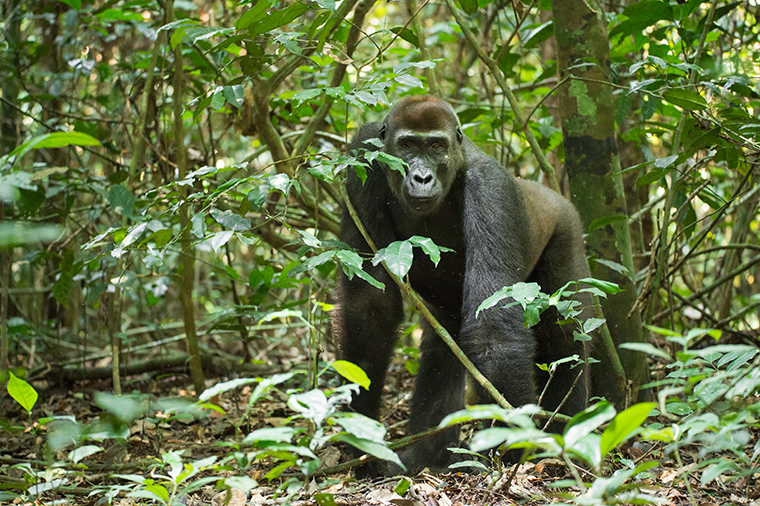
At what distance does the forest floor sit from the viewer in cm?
276

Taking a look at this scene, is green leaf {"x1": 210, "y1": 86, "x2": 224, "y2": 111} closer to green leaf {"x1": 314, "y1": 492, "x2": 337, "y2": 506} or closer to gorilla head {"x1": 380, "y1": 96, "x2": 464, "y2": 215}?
gorilla head {"x1": 380, "y1": 96, "x2": 464, "y2": 215}

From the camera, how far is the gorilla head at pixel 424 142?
3.94 m

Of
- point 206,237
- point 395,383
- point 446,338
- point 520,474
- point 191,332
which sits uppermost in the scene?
point 206,237

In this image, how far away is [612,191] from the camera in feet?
14.5

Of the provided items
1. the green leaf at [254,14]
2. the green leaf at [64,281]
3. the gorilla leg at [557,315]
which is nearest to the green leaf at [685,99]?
the gorilla leg at [557,315]

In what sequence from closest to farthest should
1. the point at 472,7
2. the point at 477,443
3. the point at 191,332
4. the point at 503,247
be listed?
1. the point at 477,443
2. the point at 503,247
3. the point at 472,7
4. the point at 191,332

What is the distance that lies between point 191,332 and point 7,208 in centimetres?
204

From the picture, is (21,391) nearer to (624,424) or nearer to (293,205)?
(624,424)

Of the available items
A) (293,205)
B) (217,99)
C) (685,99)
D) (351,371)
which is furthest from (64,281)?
(685,99)

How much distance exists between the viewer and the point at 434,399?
4539 millimetres

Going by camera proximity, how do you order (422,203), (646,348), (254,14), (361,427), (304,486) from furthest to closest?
1. (422,203)
2. (254,14)
3. (304,486)
4. (361,427)
5. (646,348)

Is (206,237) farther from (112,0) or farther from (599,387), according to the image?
(112,0)

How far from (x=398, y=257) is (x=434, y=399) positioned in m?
2.10

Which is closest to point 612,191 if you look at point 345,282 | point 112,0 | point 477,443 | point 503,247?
point 503,247
